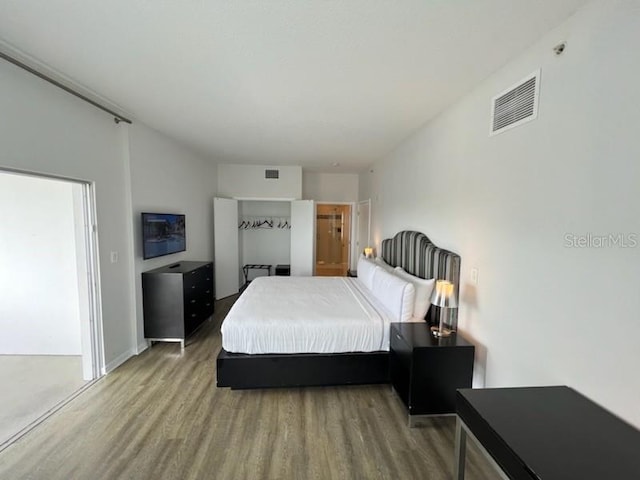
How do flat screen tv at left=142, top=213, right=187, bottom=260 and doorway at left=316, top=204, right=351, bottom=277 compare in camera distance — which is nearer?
flat screen tv at left=142, top=213, right=187, bottom=260

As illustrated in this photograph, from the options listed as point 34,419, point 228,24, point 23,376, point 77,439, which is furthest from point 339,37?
point 23,376

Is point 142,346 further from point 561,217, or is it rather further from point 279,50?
point 561,217

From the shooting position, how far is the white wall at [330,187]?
635 centimetres

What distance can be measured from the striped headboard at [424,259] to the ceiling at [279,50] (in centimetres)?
137

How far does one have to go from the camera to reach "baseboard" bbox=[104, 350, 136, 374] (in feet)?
9.01

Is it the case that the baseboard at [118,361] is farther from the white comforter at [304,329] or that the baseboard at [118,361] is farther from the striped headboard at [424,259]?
the striped headboard at [424,259]

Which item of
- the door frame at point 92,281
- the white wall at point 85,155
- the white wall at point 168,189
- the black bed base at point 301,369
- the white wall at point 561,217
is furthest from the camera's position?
the white wall at point 168,189

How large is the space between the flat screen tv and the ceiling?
1.20 meters

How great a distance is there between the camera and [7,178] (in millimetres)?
2779

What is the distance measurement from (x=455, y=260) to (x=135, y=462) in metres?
2.74

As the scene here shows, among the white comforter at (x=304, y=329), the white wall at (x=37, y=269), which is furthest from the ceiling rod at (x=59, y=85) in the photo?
the white comforter at (x=304, y=329)

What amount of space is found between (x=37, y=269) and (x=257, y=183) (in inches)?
139

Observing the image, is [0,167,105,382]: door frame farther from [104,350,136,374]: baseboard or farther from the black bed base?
the black bed base

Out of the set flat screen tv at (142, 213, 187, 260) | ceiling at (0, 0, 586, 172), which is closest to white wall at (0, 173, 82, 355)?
flat screen tv at (142, 213, 187, 260)
